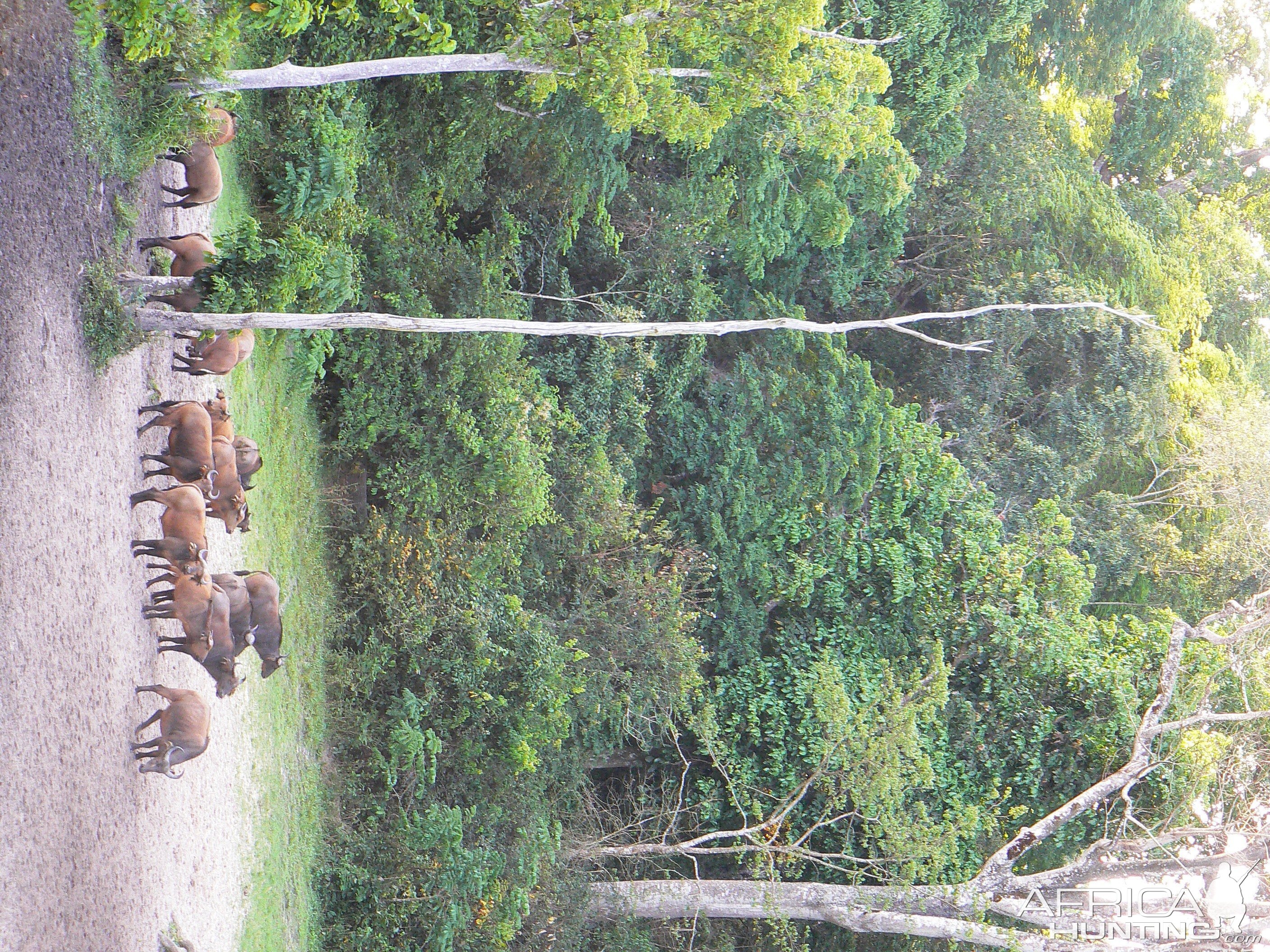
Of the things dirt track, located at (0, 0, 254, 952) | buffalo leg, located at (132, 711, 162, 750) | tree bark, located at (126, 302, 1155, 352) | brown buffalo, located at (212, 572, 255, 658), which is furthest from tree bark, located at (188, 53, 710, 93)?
buffalo leg, located at (132, 711, 162, 750)

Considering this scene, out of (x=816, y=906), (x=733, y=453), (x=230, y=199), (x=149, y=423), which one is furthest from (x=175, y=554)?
(x=733, y=453)

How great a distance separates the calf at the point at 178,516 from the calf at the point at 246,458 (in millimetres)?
1224

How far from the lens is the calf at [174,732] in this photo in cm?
925

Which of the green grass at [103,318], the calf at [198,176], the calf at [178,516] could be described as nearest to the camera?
the green grass at [103,318]

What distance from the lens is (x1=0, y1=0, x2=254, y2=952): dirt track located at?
7.61 metres

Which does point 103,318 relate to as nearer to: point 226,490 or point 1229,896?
point 226,490

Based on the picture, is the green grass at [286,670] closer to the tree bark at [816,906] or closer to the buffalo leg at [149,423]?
the buffalo leg at [149,423]

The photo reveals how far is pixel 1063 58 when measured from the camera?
2334 cm

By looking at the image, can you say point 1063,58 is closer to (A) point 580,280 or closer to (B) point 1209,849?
(A) point 580,280

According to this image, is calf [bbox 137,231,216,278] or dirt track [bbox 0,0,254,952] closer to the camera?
dirt track [bbox 0,0,254,952]

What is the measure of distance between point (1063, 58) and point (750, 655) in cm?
1477

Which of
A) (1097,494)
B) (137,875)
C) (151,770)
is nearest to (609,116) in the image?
(151,770)

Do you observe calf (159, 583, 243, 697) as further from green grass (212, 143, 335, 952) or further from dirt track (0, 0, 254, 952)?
green grass (212, 143, 335, 952)

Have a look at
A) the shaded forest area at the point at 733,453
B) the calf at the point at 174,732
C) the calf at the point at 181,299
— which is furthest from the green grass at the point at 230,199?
the calf at the point at 174,732
